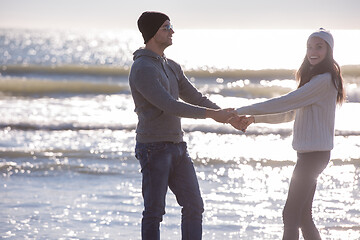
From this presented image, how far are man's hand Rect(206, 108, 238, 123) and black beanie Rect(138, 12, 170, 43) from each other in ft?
2.22

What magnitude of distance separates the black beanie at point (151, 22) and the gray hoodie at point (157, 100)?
14 cm

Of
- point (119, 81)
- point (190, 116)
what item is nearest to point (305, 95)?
point (190, 116)

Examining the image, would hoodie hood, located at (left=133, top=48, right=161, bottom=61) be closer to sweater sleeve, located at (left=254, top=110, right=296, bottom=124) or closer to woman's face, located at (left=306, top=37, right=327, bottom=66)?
sweater sleeve, located at (left=254, top=110, right=296, bottom=124)

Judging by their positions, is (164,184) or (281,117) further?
(281,117)

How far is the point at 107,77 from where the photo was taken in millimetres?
32438

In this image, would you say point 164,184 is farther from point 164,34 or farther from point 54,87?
point 54,87

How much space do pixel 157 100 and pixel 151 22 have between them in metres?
0.58

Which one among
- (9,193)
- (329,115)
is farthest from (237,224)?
(9,193)

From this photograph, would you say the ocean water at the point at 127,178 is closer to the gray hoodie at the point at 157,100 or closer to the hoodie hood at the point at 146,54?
the gray hoodie at the point at 157,100

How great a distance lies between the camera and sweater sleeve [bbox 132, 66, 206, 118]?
15.1 feet

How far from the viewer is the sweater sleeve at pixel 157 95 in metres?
4.61

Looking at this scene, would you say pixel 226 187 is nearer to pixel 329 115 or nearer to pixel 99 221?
pixel 99 221

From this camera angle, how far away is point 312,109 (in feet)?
15.5

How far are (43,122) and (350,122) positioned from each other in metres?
7.18
